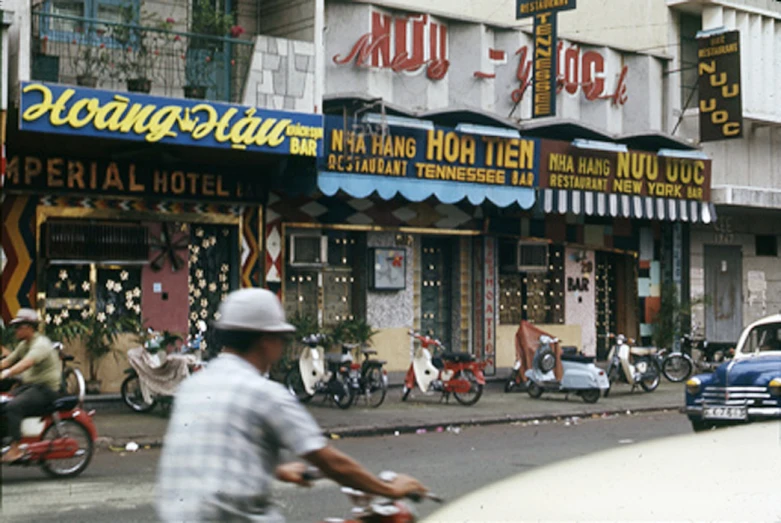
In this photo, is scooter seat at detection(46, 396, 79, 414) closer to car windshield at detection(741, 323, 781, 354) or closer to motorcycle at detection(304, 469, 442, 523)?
motorcycle at detection(304, 469, 442, 523)

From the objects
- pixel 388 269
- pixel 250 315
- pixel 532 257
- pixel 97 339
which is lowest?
pixel 97 339

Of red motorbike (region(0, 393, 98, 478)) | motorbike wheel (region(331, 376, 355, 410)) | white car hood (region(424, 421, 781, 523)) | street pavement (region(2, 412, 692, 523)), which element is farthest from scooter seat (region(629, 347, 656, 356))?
white car hood (region(424, 421, 781, 523))

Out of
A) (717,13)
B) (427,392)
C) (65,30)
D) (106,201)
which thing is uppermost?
(717,13)

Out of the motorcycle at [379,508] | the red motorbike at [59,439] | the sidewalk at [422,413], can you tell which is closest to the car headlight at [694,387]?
the sidewalk at [422,413]

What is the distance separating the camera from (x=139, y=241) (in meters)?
18.3

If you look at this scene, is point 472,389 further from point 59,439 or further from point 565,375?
point 59,439

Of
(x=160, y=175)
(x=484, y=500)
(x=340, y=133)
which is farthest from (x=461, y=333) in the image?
(x=484, y=500)

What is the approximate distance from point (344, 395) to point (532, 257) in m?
7.02

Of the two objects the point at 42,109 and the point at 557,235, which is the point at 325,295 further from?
the point at 42,109

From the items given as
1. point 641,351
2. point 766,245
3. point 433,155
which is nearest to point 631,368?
point 641,351

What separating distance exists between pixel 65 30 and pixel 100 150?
177 cm

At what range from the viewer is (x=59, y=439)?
1123cm

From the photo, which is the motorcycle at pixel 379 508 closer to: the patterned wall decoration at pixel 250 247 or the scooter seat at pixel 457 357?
the scooter seat at pixel 457 357

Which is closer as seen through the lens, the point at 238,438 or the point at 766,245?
the point at 238,438
